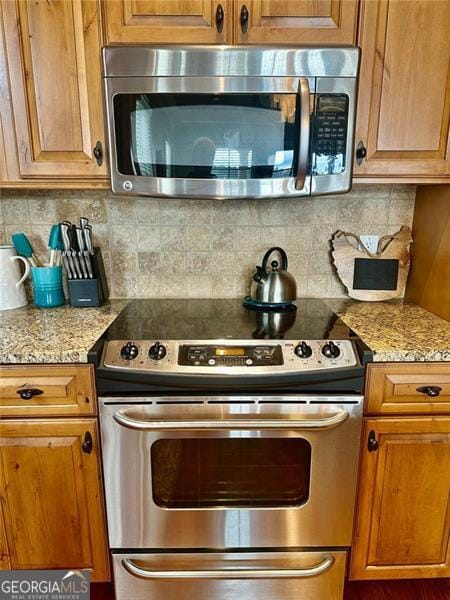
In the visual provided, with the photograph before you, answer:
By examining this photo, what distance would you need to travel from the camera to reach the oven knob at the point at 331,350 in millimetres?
1163

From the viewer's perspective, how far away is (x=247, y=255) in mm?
1699

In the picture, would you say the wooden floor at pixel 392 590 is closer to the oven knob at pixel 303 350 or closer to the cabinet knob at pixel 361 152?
the oven knob at pixel 303 350

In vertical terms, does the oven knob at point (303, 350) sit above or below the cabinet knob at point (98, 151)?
below

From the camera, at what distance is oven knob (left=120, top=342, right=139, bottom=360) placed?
1159 mm

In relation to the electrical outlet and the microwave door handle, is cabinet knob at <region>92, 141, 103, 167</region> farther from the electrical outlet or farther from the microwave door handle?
the electrical outlet

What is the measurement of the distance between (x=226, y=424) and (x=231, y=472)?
22cm

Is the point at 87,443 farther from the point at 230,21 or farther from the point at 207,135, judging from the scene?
the point at 230,21

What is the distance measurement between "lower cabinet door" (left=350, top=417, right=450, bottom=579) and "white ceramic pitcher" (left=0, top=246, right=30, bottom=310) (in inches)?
53.1

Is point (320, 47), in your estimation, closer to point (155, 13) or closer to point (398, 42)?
point (398, 42)

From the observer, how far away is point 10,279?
59.7 inches

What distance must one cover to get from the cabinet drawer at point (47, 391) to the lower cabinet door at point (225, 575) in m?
0.53

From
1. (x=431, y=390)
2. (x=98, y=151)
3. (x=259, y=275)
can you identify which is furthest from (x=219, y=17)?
(x=431, y=390)

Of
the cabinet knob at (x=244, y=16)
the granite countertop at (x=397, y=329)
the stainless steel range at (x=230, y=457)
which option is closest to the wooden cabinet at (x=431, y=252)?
the granite countertop at (x=397, y=329)

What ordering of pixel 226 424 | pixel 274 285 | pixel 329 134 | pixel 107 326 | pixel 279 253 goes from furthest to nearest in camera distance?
pixel 279 253, pixel 274 285, pixel 107 326, pixel 329 134, pixel 226 424
